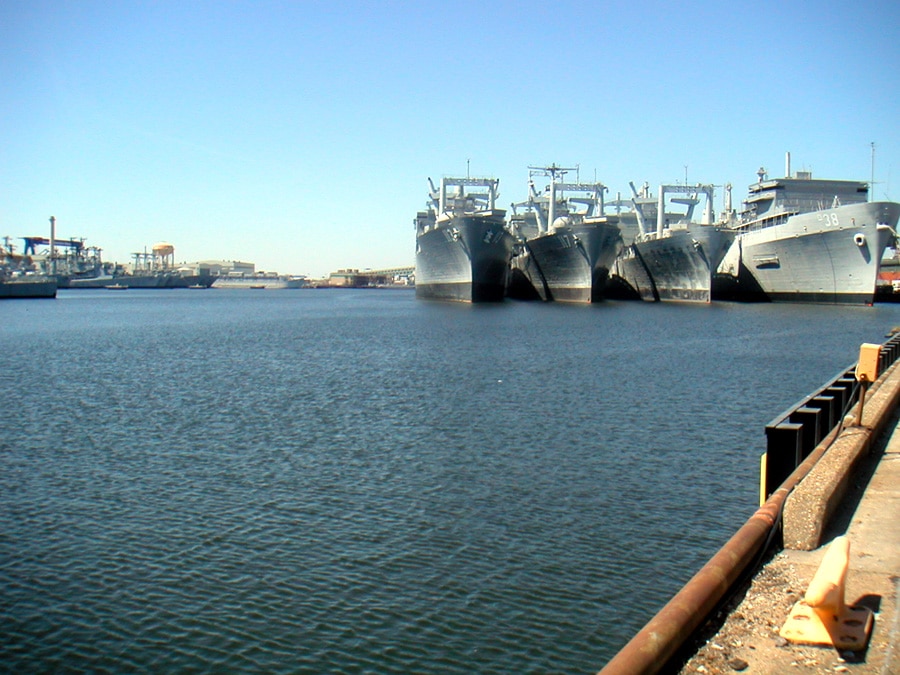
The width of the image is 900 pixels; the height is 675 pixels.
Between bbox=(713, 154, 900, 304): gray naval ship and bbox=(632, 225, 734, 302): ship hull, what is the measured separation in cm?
377

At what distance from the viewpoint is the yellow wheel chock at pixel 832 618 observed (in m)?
5.03

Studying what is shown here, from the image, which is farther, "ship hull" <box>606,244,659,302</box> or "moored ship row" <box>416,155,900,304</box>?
"ship hull" <box>606,244,659,302</box>

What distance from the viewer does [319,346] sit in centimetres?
3988

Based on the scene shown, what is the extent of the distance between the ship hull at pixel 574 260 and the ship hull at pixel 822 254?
12.6 meters

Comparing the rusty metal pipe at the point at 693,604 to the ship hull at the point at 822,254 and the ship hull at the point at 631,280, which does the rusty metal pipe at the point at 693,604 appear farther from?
the ship hull at the point at 631,280

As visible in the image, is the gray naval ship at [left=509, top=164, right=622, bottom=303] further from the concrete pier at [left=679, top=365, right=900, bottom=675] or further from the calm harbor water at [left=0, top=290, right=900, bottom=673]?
the concrete pier at [left=679, top=365, right=900, bottom=675]

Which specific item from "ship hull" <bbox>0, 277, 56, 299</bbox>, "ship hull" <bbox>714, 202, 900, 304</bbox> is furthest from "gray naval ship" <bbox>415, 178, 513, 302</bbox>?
"ship hull" <bbox>0, 277, 56, 299</bbox>

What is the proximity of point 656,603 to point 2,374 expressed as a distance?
2735cm

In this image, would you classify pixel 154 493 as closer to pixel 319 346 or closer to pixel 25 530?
pixel 25 530

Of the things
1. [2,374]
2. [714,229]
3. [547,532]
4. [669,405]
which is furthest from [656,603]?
[714,229]

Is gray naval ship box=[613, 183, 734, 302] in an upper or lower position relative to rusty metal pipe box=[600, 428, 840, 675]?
→ upper

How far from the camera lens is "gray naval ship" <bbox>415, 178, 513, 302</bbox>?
69.1 metres

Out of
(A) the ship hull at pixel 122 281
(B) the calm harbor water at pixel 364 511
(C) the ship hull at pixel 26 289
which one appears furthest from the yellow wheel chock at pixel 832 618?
(A) the ship hull at pixel 122 281

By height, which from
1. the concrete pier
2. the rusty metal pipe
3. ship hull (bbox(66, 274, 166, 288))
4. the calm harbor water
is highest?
ship hull (bbox(66, 274, 166, 288))
